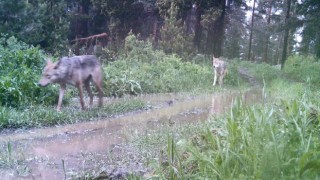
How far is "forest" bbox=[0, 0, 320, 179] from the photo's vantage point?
12.7ft

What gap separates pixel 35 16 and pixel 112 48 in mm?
5051

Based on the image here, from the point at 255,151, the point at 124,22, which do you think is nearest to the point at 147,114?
the point at 255,151

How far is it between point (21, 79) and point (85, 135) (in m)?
3.37

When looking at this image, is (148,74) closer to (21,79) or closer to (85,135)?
(21,79)

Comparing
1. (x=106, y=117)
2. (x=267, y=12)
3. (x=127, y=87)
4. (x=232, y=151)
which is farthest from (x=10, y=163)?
(x=267, y=12)

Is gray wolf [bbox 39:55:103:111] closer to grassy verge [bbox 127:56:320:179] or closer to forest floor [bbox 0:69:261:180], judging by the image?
forest floor [bbox 0:69:261:180]

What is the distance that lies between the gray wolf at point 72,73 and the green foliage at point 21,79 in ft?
2.19

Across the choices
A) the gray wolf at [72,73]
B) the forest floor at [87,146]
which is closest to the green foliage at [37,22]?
the gray wolf at [72,73]

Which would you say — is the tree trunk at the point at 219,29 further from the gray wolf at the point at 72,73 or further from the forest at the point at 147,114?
the gray wolf at the point at 72,73

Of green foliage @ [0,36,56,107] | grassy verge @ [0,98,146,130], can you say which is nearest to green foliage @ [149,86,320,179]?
grassy verge @ [0,98,146,130]

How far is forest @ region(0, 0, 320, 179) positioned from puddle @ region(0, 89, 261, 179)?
0.8 inches

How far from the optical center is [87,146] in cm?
693

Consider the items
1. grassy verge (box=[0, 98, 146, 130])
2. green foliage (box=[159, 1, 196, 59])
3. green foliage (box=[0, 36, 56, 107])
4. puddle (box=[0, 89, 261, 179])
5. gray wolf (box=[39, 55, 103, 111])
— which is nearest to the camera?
puddle (box=[0, 89, 261, 179])

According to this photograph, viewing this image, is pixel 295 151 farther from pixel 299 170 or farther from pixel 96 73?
pixel 96 73
